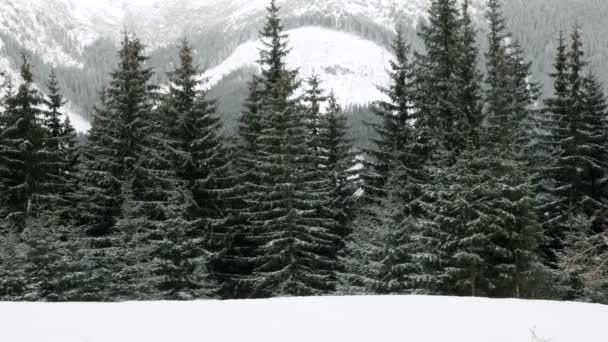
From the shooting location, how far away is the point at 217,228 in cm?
2784

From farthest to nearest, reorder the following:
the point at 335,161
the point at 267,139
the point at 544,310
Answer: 1. the point at 335,161
2. the point at 267,139
3. the point at 544,310

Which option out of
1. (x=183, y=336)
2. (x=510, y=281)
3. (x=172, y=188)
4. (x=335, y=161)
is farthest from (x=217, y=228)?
(x=183, y=336)

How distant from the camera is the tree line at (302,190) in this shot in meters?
22.4

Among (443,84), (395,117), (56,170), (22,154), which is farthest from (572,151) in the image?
(22,154)

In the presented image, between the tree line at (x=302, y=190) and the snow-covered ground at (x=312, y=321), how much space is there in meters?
12.0

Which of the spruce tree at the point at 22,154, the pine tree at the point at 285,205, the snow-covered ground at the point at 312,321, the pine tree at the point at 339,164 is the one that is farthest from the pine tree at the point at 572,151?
the spruce tree at the point at 22,154

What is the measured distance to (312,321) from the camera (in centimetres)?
834

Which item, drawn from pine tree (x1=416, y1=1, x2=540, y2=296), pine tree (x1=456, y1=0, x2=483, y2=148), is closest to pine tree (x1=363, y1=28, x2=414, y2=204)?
pine tree (x1=456, y1=0, x2=483, y2=148)

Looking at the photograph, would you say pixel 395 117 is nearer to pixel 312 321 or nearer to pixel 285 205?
pixel 285 205

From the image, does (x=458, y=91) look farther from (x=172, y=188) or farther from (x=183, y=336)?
(x=183, y=336)

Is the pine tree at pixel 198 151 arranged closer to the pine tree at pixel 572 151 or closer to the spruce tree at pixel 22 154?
the spruce tree at pixel 22 154

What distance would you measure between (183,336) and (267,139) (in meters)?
19.9

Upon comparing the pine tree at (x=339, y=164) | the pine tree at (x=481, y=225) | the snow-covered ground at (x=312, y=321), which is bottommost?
the snow-covered ground at (x=312, y=321)

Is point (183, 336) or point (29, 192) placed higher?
point (29, 192)
